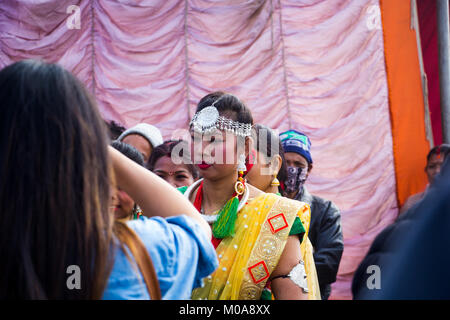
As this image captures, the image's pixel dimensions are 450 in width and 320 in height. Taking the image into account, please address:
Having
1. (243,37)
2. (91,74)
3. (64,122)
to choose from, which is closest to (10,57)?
(91,74)

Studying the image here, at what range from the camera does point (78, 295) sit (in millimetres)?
1018

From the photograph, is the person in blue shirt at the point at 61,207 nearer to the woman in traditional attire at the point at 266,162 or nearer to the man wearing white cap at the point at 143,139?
the woman in traditional attire at the point at 266,162

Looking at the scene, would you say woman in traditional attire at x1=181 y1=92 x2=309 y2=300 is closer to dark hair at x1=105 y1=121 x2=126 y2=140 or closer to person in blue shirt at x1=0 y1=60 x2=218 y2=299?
person in blue shirt at x1=0 y1=60 x2=218 y2=299

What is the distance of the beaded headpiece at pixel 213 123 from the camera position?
2.17 metres

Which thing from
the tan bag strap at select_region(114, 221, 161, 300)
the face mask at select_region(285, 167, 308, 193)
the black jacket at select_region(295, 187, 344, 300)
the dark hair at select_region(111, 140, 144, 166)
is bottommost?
the black jacket at select_region(295, 187, 344, 300)

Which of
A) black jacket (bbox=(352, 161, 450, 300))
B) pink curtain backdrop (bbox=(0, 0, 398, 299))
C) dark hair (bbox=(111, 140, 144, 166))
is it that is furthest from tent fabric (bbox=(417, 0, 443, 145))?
black jacket (bbox=(352, 161, 450, 300))

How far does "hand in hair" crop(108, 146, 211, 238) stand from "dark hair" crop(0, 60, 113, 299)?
17 centimetres

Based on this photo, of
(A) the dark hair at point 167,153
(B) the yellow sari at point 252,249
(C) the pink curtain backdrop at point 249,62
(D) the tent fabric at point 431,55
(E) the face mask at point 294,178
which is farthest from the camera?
(D) the tent fabric at point 431,55

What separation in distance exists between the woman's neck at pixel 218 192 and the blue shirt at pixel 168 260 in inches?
38.0

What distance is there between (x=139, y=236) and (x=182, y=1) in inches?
211

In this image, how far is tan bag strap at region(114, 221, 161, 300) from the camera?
3.54ft

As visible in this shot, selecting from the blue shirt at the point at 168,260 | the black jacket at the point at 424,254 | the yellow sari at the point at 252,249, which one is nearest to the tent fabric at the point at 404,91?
the yellow sari at the point at 252,249

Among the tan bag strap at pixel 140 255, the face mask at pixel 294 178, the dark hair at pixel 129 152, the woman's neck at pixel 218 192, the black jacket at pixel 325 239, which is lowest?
the black jacket at pixel 325 239

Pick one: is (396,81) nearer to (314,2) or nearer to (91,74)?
(314,2)
